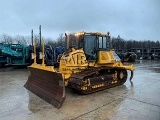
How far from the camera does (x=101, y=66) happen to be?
799 centimetres

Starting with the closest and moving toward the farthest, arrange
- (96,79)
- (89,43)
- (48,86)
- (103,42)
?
(48,86) → (96,79) → (89,43) → (103,42)

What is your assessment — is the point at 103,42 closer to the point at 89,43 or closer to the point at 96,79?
the point at 89,43

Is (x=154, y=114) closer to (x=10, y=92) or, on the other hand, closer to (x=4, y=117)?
(x=4, y=117)

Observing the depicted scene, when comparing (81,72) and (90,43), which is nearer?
(81,72)

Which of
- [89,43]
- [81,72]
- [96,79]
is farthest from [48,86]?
[89,43]

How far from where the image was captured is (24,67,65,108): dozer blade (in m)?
5.35

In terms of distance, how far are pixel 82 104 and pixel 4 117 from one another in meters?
2.06

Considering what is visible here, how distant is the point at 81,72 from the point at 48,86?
1476 millimetres

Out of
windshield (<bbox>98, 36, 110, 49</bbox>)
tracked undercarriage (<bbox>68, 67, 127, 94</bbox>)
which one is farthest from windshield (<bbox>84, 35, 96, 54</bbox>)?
tracked undercarriage (<bbox>68, 67, 127, 94</bbox>)

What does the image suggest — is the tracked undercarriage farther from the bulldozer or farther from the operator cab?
the operator cab

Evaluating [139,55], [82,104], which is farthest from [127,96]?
[139,55]

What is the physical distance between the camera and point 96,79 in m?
6.98

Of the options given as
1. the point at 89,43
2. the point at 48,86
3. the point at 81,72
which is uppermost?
the point at 89,43

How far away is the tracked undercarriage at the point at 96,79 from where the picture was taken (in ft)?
21.0
